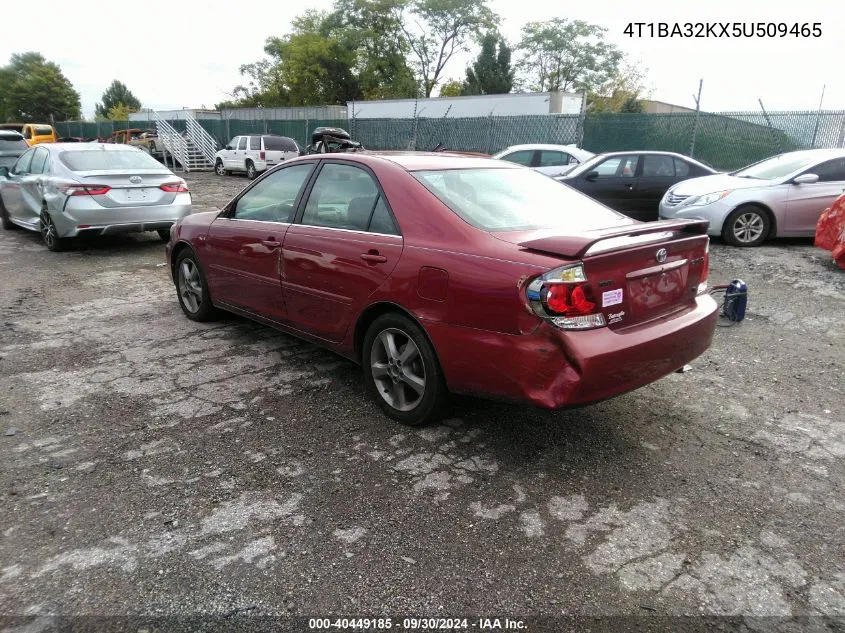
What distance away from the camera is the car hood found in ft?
28.3

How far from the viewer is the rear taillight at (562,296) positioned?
2.76 m

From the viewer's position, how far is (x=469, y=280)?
3002 millimetres

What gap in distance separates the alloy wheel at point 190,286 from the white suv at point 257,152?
678 inches

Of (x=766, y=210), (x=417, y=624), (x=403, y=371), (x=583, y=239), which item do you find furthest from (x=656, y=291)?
(x=766, y=210)

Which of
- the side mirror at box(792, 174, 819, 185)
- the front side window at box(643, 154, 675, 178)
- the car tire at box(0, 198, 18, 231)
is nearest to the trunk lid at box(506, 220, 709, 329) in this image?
Result: the side mirror at box(792, 174, 819, 185)

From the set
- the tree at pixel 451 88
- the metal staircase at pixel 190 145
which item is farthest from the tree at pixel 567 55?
the metal staircase at pixel 190 145

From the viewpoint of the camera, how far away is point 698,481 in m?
3.03

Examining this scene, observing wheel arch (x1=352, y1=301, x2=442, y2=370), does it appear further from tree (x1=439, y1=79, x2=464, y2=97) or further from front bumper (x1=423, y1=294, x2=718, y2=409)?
tree (x1=439, y1=79, x2=464, y2=97)

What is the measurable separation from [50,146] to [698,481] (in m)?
9.83

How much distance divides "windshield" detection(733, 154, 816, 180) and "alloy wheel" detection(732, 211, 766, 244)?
76 cm

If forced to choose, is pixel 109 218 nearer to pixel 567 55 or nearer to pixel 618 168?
pixel 618 168

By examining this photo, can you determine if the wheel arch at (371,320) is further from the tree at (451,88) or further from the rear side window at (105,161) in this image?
the tree at (451,88)

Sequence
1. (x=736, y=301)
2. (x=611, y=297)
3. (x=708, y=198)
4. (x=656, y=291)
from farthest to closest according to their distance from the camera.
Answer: (x=708, y=198) → (x=736, y=301) → (x=656, y=291) → (x=611, y=297)

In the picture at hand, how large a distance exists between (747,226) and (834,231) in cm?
120
